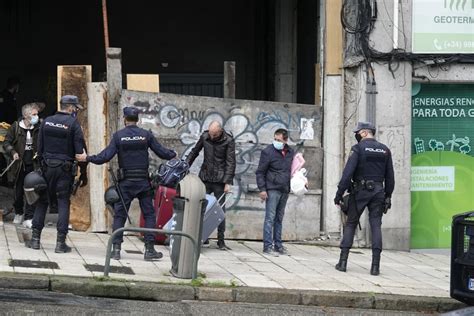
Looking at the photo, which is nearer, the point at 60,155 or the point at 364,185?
the point at 60,155

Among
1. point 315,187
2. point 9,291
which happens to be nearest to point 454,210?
point 315,187

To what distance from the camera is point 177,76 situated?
19.2 m

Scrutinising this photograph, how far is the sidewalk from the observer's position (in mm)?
9953

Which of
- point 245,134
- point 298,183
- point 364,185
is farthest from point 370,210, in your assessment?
point 245,134

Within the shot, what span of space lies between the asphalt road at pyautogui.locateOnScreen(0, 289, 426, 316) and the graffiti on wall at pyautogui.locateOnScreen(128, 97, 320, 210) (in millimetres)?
4253

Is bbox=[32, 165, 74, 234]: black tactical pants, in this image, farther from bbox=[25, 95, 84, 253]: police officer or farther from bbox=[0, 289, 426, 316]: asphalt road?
bbox=[0, 289, 426, 316]: asphalt road

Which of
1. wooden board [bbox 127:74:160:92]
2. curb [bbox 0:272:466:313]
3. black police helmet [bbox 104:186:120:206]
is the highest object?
wooden board [bbox 127:74:160:92]

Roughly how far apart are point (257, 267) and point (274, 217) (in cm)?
122

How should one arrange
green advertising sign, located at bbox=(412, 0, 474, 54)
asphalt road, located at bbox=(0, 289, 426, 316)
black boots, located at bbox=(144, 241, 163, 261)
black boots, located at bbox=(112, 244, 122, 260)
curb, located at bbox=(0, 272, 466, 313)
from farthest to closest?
green advertising sign, located at bbox=(412, 0, 474, 54), black boots, located at bbox=(144, 241, 163, 261), black boots, located at bbox=(112, 244, 122, 260), curb, located at bbox=(0, 272, 466, 313), asphalt road, located at bbox=(0, 289, 426, 316)

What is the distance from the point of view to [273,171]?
1201 cm

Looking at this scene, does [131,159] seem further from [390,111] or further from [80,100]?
[390,111]

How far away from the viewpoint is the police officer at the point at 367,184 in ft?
35.9

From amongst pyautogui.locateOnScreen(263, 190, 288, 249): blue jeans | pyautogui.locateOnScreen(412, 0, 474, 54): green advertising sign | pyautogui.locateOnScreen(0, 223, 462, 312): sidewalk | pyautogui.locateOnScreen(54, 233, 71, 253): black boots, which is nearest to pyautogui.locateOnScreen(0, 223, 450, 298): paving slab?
pyautogui.locateOnScreen(0, 223, 462, 312): sidewalk

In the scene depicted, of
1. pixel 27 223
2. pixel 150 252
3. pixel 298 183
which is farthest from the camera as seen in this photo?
pixel 27 223
